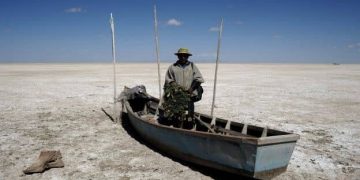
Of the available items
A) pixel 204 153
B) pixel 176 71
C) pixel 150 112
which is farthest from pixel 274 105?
pixel 204 153

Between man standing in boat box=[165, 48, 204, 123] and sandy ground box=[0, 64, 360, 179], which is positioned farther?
man standing in boat box=[165, 48, 204, 123]

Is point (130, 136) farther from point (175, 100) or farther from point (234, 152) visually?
point (234, 152)

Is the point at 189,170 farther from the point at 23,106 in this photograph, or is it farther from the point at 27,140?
the point at 23,106

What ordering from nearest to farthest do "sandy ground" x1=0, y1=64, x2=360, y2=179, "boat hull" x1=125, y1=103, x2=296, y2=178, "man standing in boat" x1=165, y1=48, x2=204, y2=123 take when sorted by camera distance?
"boat hull" x1=125, y1=103, x2=296, y2=178 < "sandy ground" x1=0, y1=64, x2=360, y2=179 < "man standing in boat" x1=165, y1=48, x2=204, y2=123

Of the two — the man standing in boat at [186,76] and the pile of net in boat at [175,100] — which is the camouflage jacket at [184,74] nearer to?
the man standing in boat at [186,76]

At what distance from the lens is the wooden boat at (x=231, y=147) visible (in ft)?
20.1

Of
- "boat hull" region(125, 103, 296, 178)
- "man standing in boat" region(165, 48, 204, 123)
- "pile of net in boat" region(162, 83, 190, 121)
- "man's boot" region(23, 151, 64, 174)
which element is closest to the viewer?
"boat hull" region(125, 103, 296, 178)

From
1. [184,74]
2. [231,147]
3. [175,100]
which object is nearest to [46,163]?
[175,100]

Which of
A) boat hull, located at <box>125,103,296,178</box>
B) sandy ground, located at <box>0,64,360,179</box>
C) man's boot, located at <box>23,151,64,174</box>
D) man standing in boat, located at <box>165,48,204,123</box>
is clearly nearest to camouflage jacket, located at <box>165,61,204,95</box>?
man standing in boat, located at <box>165,48,204,123</box>

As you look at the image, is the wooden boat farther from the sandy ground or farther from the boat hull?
the sandy ground

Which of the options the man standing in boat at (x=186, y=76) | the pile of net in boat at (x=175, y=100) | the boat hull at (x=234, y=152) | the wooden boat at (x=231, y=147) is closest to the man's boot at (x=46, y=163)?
the wooden boat at (x=231, y=147)

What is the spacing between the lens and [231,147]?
6434mm

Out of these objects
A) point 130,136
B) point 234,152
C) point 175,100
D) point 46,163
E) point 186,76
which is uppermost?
point 186,76

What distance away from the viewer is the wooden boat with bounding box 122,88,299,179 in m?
6.14
